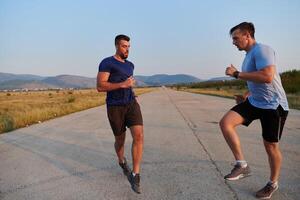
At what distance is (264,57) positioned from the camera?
450 cm

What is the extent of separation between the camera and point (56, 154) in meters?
8.02

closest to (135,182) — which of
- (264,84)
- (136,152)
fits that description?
(136,152)

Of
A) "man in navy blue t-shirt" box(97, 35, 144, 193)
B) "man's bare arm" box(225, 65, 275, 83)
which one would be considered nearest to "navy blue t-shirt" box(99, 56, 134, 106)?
"man in navy blue t-shirt" box(97, 35, 144, 193)

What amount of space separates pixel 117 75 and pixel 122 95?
0.28 meters

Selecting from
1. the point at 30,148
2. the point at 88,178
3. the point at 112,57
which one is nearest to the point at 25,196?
the point at 88,178

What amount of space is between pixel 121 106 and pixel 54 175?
1.62 metres

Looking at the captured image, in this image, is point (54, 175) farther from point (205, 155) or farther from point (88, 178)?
point (205, 155)

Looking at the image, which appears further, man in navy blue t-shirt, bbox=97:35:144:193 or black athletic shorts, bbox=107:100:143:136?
black athletic shorts, bbox=107:100:143:136

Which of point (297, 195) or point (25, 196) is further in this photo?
point (25, 196)

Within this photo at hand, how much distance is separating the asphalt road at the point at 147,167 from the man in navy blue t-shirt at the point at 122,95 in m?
0.56

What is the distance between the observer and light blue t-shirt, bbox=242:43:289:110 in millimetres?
4516

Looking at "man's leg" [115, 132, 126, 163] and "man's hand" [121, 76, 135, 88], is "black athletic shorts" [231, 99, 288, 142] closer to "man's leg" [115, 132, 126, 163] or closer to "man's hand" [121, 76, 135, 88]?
"man's hand" [121, 76, 135, 88]

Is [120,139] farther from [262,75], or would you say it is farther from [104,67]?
[262,75]

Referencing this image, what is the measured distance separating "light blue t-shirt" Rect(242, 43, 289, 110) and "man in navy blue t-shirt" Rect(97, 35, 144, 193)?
1.50 metres
